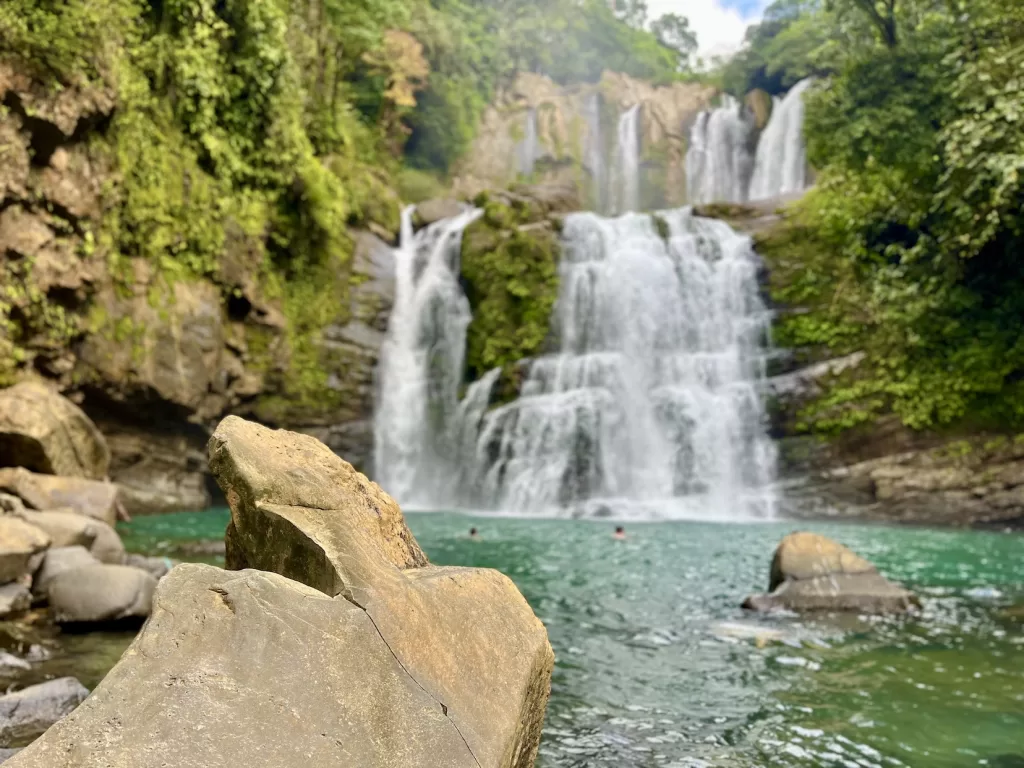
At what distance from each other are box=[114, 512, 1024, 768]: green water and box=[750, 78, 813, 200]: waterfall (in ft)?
69.9

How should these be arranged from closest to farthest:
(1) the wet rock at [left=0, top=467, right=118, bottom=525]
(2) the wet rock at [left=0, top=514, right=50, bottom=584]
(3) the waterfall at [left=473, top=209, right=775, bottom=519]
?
(2) the wet rock at [left=0, top=514, right=50, bottom=584]
(1) the wet rock at [left=0, top=467, right=118, bottom=525]
(3) the waterfall at [left=473, top=209, right=775, bottom=519]

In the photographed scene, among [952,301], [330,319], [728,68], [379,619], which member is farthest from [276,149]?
[728,68]

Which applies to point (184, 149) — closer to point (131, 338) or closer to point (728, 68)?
point (131, 338)

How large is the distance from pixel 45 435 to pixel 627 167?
1203 inches

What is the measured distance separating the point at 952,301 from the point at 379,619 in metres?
18.0

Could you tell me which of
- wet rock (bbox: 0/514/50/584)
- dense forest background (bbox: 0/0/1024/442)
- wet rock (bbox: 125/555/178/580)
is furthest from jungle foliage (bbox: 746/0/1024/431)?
wet rock (bbox: 0/514/50/584)

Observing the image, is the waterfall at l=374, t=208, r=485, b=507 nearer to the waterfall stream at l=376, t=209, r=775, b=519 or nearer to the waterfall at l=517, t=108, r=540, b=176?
the waterfall stream at l=376, t=209, r=775, b=519

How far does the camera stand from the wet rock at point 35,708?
4121mm

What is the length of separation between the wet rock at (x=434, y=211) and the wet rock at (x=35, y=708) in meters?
21.9

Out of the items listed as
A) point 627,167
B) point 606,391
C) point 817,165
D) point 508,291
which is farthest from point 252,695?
point 627,167

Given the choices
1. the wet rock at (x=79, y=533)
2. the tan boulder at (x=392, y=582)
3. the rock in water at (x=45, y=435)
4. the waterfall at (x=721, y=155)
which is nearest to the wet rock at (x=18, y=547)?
the wet rock at (x=79, y=533)

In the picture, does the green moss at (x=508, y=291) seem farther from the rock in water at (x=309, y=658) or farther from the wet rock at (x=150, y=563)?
the rock in water at (x=309, y=658)

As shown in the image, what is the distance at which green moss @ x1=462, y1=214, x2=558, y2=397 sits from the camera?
21.7m

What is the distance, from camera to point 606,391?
19750 millimetres
